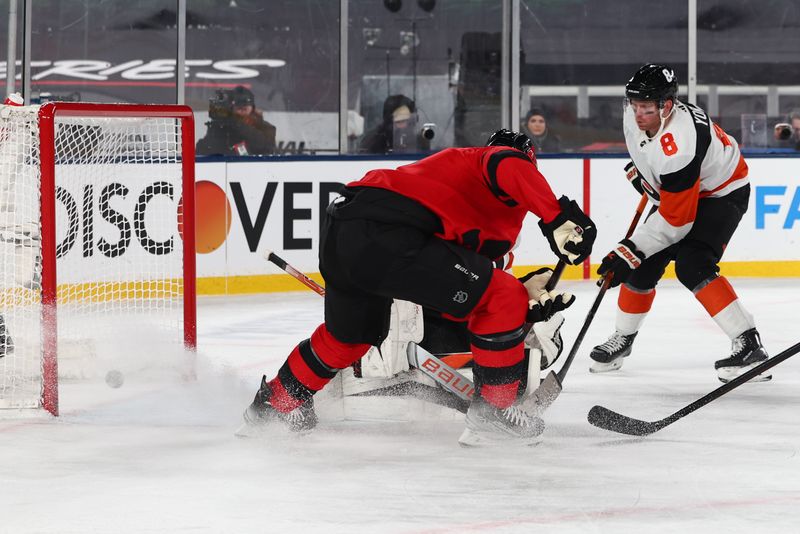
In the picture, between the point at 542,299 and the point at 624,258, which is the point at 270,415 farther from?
the point at 624,258

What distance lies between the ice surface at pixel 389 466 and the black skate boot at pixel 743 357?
0.06 m

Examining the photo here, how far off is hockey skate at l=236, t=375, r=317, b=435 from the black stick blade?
2.24ft

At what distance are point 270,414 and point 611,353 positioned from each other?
1477 mm

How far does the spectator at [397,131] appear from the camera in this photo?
7.64 meters

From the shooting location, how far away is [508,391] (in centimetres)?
293

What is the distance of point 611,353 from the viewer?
4184 millimetres

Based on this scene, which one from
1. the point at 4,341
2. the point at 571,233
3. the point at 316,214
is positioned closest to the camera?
the point at 571,233

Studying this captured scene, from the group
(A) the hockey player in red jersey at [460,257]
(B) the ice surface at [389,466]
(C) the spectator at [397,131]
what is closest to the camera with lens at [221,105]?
(C) the spectator at [397,131]

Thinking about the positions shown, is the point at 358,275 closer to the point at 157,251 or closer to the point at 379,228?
the point at 379,228

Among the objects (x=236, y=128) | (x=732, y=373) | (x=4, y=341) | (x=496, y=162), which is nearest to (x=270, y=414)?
Result: (x=496, y=162)

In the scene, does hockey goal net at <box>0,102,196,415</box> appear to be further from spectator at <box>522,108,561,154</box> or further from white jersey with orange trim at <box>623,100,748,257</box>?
spectator at <box>522,108,561,154</box>

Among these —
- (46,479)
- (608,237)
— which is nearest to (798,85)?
(608,237)

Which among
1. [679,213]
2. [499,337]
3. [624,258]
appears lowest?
[499,337]

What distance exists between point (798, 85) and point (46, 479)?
671 centimetres
